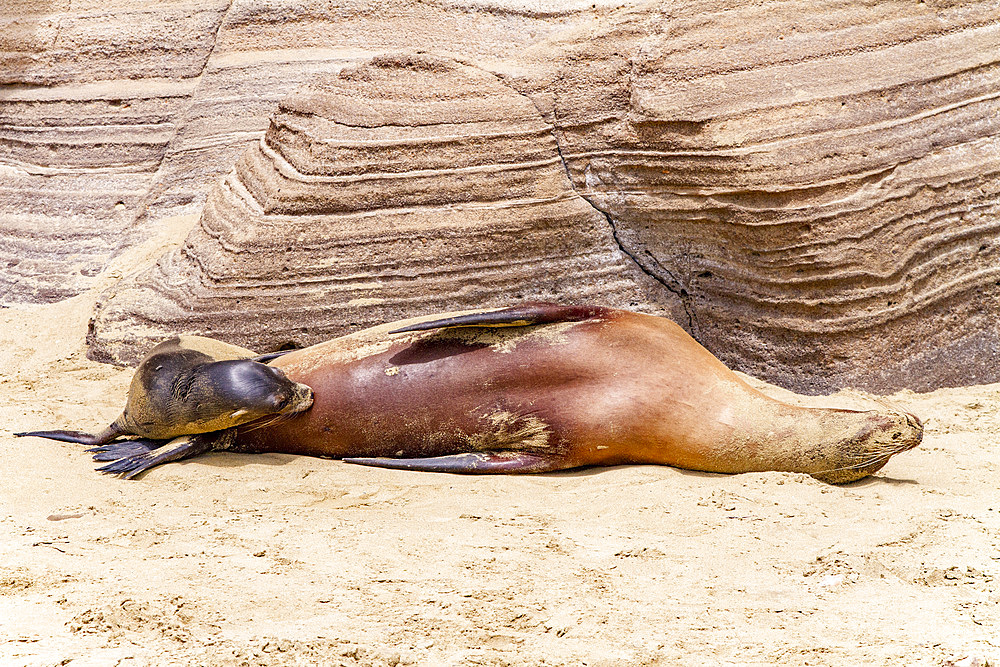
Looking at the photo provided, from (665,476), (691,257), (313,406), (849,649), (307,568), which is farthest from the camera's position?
(691,257)

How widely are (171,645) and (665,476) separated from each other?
201 centimetres

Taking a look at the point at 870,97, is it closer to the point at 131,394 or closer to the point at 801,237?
the point at 801,237

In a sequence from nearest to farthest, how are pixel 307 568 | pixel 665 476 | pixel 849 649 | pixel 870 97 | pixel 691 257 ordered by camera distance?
pixel 849 649 → pixel 307 568 → pixel 665 476 → pixel 870 97 → pixel 691 257

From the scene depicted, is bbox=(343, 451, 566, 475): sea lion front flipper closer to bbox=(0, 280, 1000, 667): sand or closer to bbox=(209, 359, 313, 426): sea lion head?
bbox=(0, 280, 1000, 667): sand

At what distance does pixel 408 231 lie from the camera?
4832 millimetres

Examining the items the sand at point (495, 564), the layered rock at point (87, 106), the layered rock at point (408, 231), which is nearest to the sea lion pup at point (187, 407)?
the sand at point (495, 564)

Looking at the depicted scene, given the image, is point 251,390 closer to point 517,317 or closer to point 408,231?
point 517,317

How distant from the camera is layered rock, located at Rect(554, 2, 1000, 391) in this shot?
14.6 feet

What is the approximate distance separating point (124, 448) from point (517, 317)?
1.65 m

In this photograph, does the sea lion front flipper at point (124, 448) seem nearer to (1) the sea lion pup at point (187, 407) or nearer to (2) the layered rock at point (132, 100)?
(1) the sea lion pup at point (187, 407)

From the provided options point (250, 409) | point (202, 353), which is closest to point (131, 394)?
point (202, 353)

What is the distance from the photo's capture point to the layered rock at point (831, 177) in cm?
445

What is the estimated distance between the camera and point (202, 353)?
431 centimetres

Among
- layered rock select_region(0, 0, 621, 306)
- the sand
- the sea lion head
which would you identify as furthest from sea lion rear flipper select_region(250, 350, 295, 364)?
layered rock select_region(0, 0, 621, 306)
